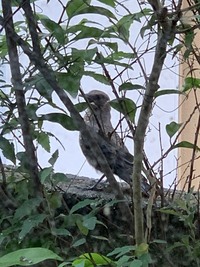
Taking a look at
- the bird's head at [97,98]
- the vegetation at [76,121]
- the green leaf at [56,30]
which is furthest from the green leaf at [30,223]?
the bird's head at [97,98]

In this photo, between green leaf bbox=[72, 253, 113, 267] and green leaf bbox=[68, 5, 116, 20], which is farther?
green leaf bbox=[68, 5, 116, 20]

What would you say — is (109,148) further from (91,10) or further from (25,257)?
(25,257)

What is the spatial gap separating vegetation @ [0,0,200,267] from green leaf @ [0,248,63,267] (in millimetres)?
172

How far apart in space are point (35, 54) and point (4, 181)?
239 mm

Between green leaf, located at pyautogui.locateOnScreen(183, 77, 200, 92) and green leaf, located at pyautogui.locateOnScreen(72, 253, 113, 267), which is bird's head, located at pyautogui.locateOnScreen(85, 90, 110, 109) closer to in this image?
green leaf, located at pyautogui.locateOnScreen(183, 77, 200, 92)

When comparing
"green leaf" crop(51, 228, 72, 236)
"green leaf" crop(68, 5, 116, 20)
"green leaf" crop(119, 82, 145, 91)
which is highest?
"green leaf" crop(68, 5, 116, 20)

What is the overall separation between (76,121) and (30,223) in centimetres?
17

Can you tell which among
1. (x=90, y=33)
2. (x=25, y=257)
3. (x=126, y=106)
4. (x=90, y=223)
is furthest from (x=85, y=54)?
(x=25, y=257)

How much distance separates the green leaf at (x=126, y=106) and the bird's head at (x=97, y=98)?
259mm

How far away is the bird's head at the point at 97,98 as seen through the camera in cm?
135

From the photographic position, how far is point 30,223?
92 centimetres

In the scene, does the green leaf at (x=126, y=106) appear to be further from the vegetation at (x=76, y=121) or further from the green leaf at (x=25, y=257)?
the green leaf at (x=25, y=257)

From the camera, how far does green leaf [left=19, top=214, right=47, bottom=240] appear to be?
2.97ft

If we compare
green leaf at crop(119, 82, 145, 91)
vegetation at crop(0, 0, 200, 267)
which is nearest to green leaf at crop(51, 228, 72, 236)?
vegetation at crop(0, 0, 200, 267)
